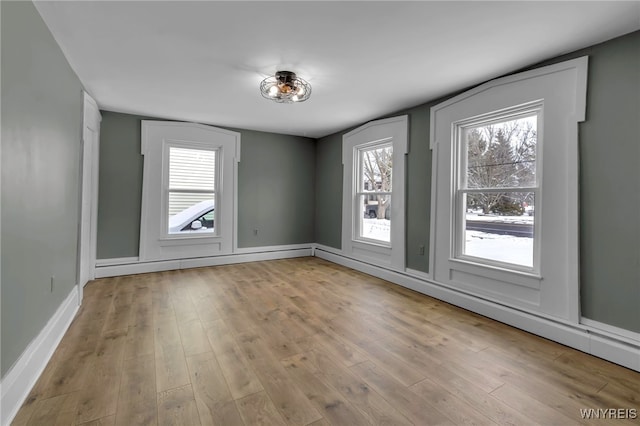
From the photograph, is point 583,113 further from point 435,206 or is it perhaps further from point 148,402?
point 148,402

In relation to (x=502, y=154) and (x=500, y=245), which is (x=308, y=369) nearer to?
(x=500, y=245)

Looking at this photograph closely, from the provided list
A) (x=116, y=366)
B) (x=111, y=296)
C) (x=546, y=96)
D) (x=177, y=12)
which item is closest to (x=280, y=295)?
(x=116, y=366)

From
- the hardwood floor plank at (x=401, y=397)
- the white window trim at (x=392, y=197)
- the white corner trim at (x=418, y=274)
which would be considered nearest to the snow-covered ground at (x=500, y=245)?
the white corner trim at (x=418, y=274)

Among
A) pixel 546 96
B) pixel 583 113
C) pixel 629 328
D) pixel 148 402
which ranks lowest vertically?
pixel 148 402

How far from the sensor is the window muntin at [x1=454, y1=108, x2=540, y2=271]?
8.59ft

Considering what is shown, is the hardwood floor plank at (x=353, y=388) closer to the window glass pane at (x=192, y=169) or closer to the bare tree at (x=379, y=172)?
the bare tree at (x=379, y=172)

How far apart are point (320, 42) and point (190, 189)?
10.9ft

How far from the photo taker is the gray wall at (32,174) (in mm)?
1504

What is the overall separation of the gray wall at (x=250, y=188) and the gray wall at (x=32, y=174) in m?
1.65

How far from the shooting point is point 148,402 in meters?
1.57

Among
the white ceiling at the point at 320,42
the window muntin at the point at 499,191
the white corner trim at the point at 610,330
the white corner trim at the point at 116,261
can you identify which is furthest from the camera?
the white corner trim at the point at 116,261

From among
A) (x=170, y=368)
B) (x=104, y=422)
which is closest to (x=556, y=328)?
(x=170, y=368)

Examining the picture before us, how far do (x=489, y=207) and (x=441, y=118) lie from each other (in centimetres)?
115

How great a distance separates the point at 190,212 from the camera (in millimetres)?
4699
